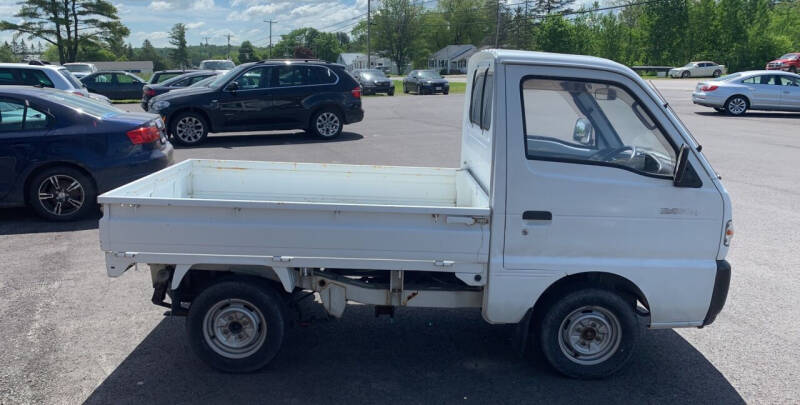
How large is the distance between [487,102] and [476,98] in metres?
0.43

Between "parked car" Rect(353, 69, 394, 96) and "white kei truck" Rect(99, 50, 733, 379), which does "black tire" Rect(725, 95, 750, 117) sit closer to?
"parked car" Rect(353, 69, 394, 96)

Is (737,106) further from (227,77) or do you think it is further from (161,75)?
(161,75)

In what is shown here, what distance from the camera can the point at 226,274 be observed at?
4.10 metres

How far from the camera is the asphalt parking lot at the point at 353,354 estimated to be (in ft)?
12.9

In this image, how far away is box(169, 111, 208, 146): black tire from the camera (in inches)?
552

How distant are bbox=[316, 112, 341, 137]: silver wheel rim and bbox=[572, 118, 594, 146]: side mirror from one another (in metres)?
11.4

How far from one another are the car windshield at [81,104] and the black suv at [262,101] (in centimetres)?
585

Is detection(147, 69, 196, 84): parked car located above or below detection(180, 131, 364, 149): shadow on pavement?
above

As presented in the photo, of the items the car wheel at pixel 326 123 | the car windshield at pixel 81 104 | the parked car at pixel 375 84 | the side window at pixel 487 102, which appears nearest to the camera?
the side window at pixel 487 102

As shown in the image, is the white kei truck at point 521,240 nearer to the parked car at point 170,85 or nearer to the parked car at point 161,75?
the parked car at point 170,85

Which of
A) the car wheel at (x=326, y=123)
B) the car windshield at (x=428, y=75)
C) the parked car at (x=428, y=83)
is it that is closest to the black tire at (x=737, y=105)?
the car wheel at (x=326, y=123)

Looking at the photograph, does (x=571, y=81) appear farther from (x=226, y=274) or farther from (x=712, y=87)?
(x=712, y=87)

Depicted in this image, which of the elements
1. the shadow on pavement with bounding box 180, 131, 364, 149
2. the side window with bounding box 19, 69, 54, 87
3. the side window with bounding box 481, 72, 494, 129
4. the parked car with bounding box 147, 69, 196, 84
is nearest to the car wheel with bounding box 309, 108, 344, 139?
the shadow on pavement with bounding box 180, 131, 364, 149

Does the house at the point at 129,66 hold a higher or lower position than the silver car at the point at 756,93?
higher
